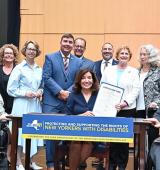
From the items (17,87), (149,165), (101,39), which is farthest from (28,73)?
(101,39)

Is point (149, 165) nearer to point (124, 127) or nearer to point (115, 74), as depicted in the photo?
point (124, 127)

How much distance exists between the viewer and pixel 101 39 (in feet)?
30.6

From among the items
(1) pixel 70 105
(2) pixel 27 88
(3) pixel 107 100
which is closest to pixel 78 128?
(3) pixel 107 100

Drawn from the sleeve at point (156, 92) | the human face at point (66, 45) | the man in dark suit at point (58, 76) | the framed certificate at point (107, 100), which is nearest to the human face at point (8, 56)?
the man in dark suit at point (58, 76)

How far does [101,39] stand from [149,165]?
471 cm

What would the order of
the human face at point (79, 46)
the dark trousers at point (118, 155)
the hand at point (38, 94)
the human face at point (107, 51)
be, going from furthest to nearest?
the human face at point (79, 46) → the human face at point (107, 51) → the hand at point (38, 94) → the dark trousers at point (118, 155)

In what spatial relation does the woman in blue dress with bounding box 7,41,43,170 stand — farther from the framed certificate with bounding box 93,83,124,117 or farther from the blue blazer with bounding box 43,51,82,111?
the framed certificate with bounding box 93,83,124,117

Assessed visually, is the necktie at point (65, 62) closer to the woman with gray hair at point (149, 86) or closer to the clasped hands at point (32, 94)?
the clasped hands at point (32, 94)

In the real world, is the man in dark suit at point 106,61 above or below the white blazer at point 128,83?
above

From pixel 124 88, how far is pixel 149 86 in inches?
12.8

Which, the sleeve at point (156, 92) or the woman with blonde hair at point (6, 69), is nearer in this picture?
the sleeve at point (156, 92)

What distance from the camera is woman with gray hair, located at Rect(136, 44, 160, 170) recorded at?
19.8ft

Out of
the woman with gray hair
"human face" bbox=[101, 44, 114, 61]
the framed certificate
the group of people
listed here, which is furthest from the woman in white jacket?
"human face" bbox=[101, 44, 114, 61]

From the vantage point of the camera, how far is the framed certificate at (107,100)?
5.14m
